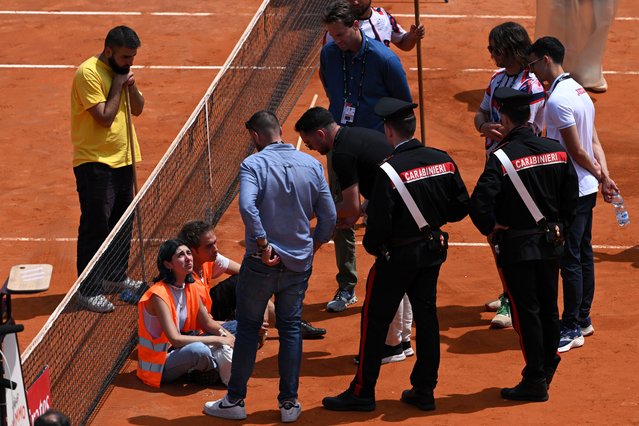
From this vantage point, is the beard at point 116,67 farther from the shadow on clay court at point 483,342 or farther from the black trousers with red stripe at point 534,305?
the black trousers with red stripe at point 534,305

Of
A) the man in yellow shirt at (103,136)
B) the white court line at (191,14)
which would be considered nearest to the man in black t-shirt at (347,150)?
Answer: the man in yellow shirt at (103,136)

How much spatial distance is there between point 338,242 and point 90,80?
8.50ft

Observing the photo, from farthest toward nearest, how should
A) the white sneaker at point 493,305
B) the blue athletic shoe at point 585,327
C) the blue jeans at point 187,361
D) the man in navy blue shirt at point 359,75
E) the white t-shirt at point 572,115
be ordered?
the man in navy blue shirt at point 359,75, the white sneaker at point 493,305, the blue athletic shoe at point 585,327, the white t-shirt at point 572,115, the blue jeans at point 187,361

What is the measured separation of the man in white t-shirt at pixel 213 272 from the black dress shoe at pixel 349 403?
1.06 m

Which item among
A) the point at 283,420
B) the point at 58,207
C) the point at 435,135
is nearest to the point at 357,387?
the point at 283,420

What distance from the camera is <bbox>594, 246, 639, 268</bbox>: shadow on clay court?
12.9 m

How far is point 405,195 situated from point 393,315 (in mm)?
896

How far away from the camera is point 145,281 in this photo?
1137 centimetres

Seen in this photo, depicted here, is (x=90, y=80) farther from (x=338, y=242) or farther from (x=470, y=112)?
(x=470, y=112)

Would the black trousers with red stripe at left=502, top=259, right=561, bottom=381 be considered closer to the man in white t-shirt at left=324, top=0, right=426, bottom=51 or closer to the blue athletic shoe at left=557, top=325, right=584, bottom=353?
the blue athletic shoe at left=557, top=325, right=584, bottom=353

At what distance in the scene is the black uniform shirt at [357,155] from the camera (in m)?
9.95

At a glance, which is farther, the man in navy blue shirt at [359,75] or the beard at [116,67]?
the beard at [116,67]

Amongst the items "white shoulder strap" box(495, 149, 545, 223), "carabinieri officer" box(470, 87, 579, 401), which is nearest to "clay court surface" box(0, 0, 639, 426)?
"carabinieri officer" box(470, 87, 579, 401)

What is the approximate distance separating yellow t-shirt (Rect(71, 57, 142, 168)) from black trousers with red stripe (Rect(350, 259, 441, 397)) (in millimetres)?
3455
